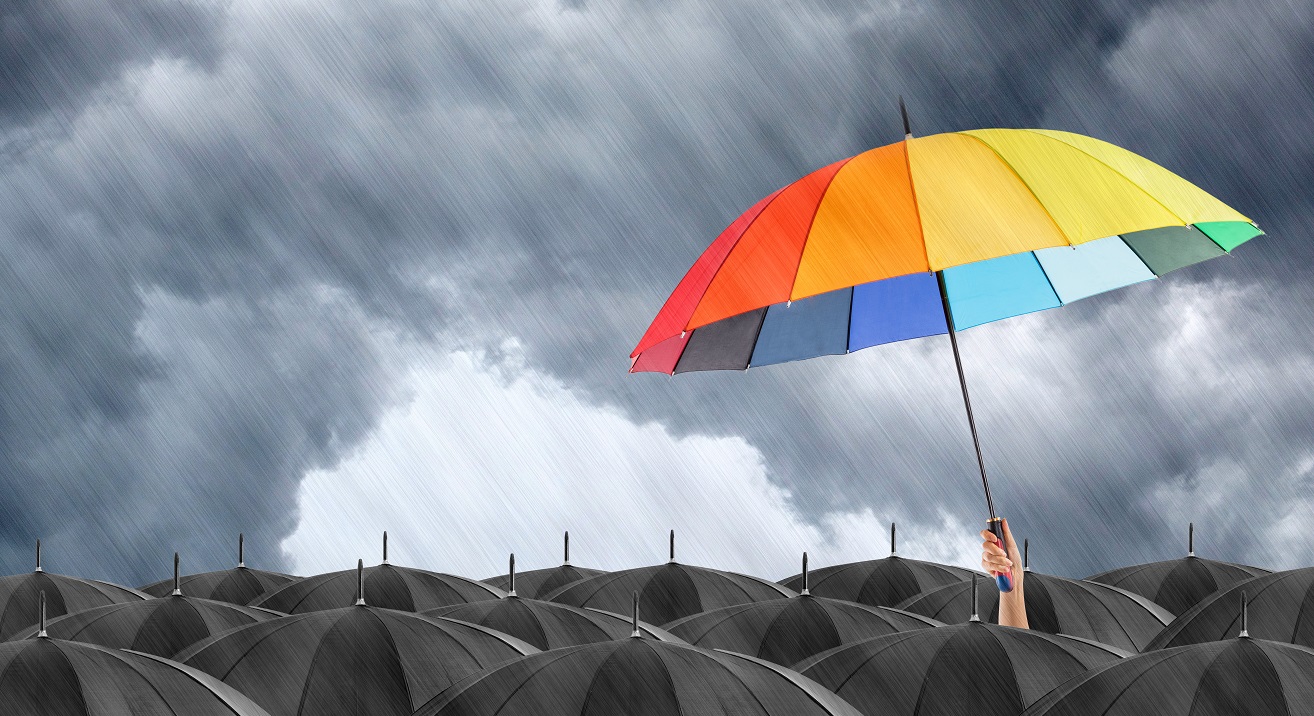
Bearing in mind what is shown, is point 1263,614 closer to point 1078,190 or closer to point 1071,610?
point 1071,610

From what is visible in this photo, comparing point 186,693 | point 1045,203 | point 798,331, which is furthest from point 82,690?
point 1045,203

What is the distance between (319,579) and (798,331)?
45.4ft

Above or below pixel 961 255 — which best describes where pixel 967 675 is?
below

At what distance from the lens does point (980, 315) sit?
11266mm

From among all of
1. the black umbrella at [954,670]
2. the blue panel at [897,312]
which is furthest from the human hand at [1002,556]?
the black umbrella at [954,670]

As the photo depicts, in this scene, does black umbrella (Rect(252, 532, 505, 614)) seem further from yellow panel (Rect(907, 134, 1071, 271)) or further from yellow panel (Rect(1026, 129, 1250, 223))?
yellow panel (Rect(907, 134, 1071, 271))

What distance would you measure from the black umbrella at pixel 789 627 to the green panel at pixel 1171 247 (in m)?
7.02

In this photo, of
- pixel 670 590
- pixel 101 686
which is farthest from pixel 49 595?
pixel 101 686

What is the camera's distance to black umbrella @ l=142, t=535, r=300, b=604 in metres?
25.7

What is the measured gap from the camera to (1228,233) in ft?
35.6

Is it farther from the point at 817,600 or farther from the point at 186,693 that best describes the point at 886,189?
the point at 817,600

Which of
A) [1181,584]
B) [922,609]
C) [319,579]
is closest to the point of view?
[922,609]

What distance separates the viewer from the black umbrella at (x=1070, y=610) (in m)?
20.1

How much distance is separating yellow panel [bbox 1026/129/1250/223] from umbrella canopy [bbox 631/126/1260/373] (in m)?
0.02
